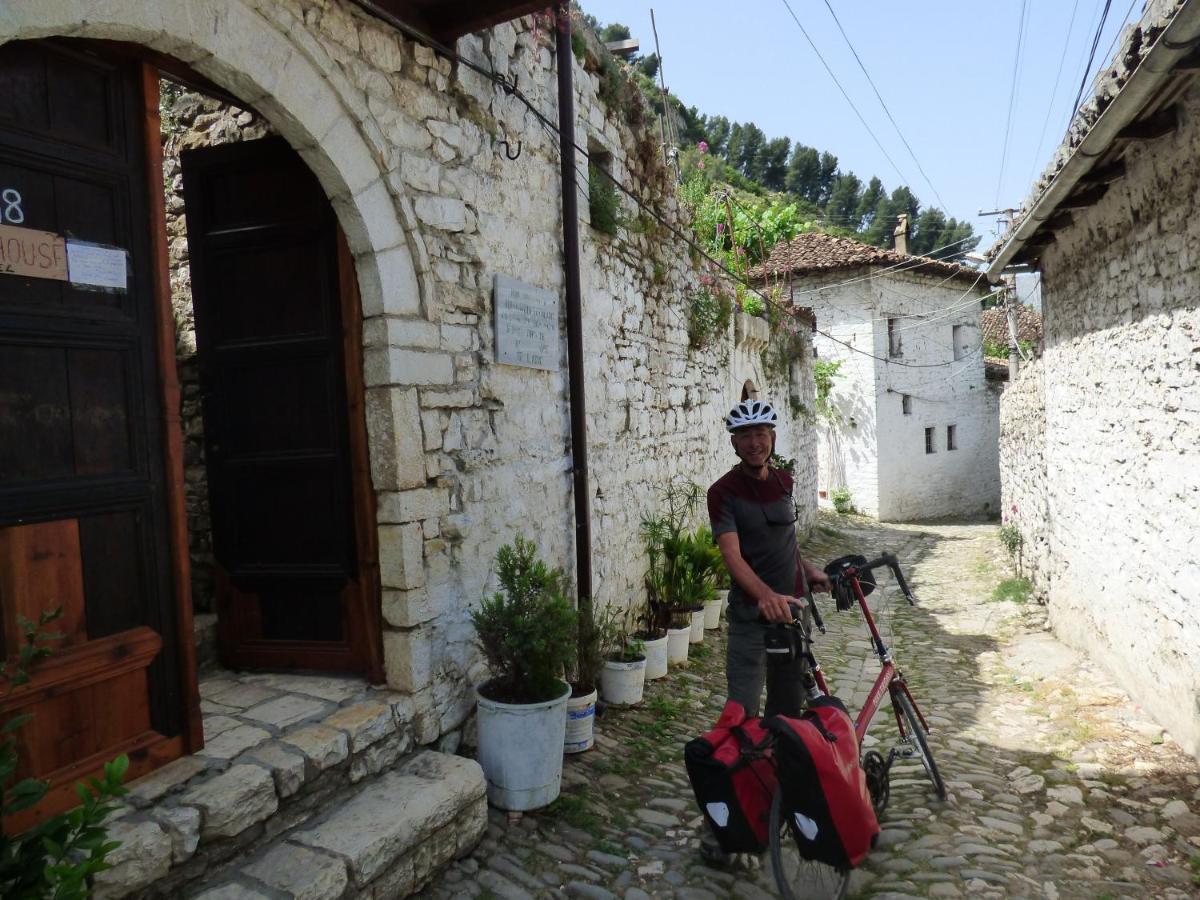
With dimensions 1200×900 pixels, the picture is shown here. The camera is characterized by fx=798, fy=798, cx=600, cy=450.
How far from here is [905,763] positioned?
14.3 feet

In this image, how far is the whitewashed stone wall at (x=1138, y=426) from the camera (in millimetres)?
4273

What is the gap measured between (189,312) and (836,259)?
655 inches

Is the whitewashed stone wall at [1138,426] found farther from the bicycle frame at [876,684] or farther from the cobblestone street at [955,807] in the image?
the bicycle frame at [876,684]

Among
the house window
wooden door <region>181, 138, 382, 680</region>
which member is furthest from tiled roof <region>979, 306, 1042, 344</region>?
wooden door <region>181, 138, 382, 680</region>

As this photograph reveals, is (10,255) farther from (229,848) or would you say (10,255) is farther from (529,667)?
(529,667)

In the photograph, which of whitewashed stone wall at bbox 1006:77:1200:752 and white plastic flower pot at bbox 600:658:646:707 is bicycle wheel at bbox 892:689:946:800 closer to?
Answer: whitewashed stone wall at bbox 1006:77:1200:752

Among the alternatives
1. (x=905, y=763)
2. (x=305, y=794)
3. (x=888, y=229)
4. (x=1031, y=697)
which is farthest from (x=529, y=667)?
(x=888, y=229)

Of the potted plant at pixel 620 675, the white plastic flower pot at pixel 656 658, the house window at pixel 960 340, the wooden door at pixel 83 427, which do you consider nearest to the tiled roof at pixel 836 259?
the house window at pixel 960 340

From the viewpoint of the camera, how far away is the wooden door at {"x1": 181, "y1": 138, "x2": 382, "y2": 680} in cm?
364

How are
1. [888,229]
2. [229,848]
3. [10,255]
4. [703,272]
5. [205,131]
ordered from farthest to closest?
1. [888,229]
2. [703,272]
3. [205,131]
4. [229,848]
5. [10,255]

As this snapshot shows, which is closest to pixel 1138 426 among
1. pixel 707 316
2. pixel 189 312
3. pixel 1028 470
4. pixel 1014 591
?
pixel 707 316

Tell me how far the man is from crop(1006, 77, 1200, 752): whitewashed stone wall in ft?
7.88

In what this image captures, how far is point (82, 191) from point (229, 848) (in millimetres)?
2201

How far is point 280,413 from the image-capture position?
12.4 feet
